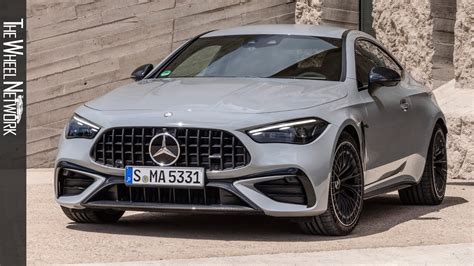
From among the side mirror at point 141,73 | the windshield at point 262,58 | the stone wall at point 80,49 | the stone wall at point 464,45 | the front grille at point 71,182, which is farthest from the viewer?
the stone wall at point 80,49

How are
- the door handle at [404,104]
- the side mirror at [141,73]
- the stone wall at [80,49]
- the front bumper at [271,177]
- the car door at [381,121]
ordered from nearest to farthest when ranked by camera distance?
the front bumper at [271,177]
the car door at [381,121]
the side mirror at [141,73]
the door handle at [404,104]
the stone wall at [80,49]

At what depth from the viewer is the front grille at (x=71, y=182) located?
8.86 m

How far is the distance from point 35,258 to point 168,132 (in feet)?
4.26

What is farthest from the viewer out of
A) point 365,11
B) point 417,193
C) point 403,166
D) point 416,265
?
point 365,11

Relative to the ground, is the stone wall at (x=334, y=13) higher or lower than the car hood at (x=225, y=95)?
lower

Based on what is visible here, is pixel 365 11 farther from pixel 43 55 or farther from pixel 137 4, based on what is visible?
pixel 43 55

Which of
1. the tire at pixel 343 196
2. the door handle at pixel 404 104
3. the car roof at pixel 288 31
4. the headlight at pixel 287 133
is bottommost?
the tire at pixel 343 196

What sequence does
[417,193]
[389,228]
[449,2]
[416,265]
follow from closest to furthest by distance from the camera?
[416,265] < [389,228] < [417,193] < [449,2]

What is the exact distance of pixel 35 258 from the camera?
25.6ft

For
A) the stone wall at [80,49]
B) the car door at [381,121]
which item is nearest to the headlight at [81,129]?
the car door at [381,121]

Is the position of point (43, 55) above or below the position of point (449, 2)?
below

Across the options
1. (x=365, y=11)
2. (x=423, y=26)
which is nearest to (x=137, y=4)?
(x=365, y=11)

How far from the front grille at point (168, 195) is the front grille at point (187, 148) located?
0.56 ft

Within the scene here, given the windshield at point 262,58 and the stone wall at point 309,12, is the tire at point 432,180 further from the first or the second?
the stone wall at point 309,12
